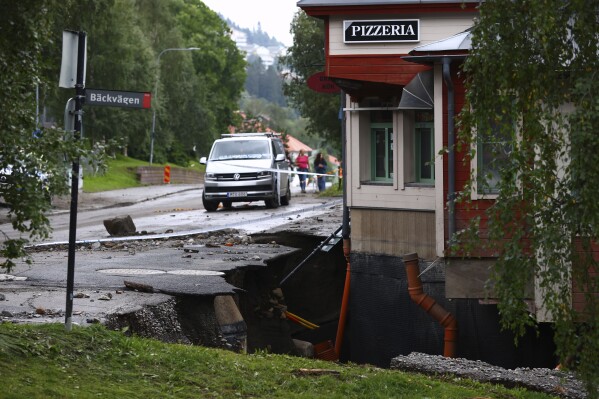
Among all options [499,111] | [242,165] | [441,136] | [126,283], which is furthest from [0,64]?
[242,165]

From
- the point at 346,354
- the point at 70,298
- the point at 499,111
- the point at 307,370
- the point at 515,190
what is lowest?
the point at 346,354

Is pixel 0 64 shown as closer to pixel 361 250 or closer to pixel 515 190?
pixel 515 190

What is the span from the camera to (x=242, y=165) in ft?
100

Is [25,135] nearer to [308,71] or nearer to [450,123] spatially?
[450,123]

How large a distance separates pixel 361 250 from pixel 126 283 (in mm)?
6648

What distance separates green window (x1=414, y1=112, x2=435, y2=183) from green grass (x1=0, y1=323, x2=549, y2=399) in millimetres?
7997

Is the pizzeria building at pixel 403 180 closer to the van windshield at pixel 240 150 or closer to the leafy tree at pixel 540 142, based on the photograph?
the leafy tree at pixel 540 142

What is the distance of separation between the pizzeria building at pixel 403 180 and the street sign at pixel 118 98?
6.75 metres

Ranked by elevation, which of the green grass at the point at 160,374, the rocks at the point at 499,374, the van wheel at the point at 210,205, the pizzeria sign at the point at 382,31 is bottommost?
the rocks at the point at 499,374

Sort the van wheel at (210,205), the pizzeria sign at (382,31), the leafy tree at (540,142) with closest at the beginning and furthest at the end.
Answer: the leafy tree at (540,142)
the pizzeria sign at (382,31)
the van wheel at (210,205)

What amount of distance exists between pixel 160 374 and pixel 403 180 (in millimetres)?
9755

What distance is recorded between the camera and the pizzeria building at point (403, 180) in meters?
16.4

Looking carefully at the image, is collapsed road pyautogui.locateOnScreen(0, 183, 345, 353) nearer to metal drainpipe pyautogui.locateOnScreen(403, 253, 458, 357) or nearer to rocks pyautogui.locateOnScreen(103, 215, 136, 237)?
rocks pyautogui.locateOnScreen(103, 215, 136, 237)

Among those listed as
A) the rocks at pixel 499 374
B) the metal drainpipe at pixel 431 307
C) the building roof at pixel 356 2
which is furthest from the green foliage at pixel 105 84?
the metal drainpipe at pixel 431 307
